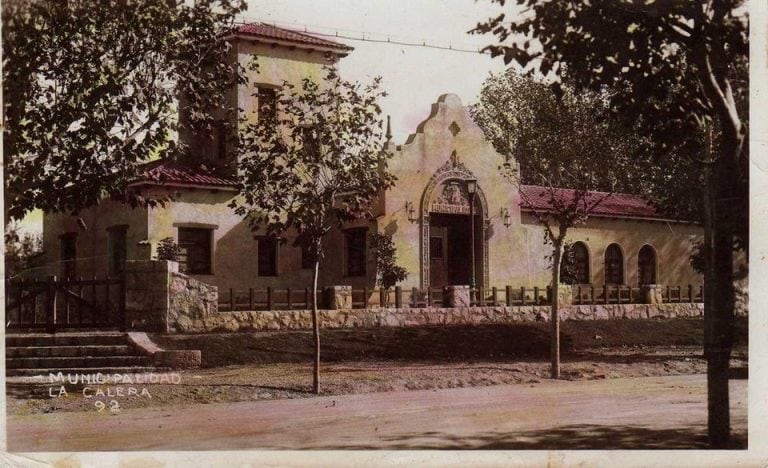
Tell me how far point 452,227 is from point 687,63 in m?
12.0

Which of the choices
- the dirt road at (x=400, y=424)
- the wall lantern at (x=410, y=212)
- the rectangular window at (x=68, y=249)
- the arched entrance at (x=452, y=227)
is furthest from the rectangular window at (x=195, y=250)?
the dirt road at (x=400, y=424)

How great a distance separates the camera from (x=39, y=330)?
11.8 m

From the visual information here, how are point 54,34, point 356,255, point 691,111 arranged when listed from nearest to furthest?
point 691,111 → point 54,34 → point 356,255

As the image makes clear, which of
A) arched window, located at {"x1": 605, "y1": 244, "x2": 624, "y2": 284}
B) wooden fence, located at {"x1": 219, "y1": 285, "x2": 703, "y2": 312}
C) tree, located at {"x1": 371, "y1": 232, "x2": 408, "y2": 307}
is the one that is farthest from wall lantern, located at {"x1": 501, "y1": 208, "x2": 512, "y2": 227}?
tree, located at {"x1": 371, "y1": 232, "x2": 408, "y2": 307}

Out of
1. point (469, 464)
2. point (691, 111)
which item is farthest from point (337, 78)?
point (469, 464)

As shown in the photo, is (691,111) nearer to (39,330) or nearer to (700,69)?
(700,69)

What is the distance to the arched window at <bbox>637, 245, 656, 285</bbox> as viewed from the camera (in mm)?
18297

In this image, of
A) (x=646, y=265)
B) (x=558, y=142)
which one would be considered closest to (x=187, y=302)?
(x=558, y=142)

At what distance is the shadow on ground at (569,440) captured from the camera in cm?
734

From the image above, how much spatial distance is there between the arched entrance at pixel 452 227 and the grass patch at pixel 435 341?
262 cm

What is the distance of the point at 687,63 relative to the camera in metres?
7.80

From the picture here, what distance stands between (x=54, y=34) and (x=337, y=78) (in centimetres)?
362

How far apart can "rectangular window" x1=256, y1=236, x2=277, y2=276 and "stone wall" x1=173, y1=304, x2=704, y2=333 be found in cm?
248

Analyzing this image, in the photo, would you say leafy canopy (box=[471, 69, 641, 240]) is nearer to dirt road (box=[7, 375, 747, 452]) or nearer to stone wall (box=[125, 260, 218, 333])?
dirt road (box=[7, 375, 747, 452])
